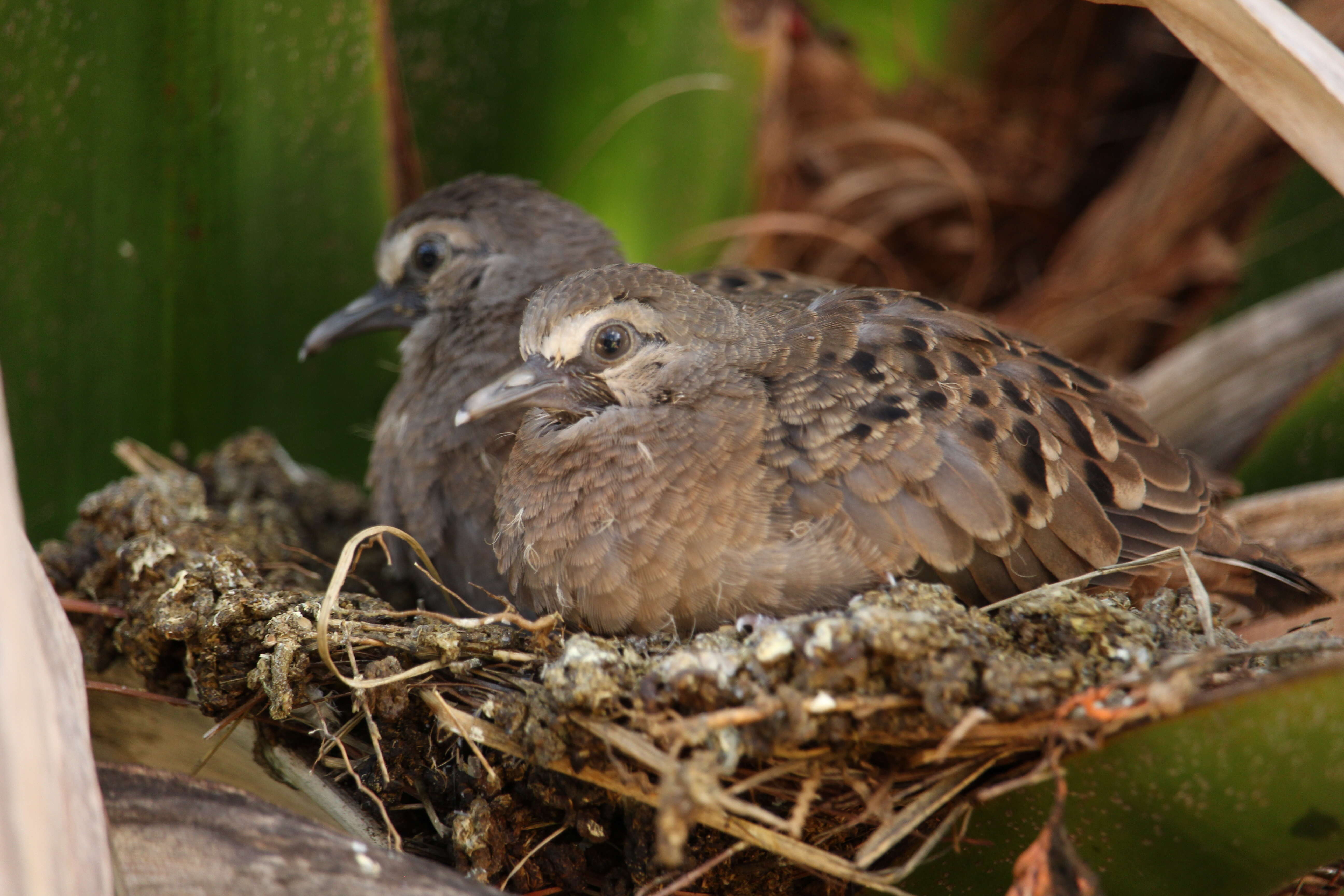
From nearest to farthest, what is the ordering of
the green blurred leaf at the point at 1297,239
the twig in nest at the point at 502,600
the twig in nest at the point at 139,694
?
1. the twig in nest at the point at 502,600
2. the twig in nest at the point at 139,694
3. the green blurred leaf at the point at 1297,239

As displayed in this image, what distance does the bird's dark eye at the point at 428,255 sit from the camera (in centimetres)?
260

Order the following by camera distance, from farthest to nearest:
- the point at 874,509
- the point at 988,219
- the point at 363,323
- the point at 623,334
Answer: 1. the point at 988,219
2. the point at 363,323
3. the point at 623,334
4. the point at 874,509

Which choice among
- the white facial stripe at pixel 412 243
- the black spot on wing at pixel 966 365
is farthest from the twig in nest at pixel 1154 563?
the white facial stripe at pixel 412 243

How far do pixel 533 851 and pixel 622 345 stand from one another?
910 millimetres

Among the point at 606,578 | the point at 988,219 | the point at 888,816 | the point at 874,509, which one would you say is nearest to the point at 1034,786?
the point at 888,816

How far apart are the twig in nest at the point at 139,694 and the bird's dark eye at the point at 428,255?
1151mm

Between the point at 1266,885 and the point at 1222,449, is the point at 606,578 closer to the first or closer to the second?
the point at 1266,885

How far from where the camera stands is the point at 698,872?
1.40m

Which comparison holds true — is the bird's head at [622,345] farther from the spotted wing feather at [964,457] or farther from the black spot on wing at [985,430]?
the black spot on wing at [985,430]

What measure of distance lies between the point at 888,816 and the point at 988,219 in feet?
9.03

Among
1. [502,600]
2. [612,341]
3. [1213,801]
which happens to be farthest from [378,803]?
[1213,801]

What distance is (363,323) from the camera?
257 cm

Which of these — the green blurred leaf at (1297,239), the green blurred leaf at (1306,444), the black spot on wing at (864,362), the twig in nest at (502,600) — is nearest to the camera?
the twig in nest at (502,600)

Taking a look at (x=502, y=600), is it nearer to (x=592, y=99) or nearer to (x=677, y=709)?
(x=677, y=709)
